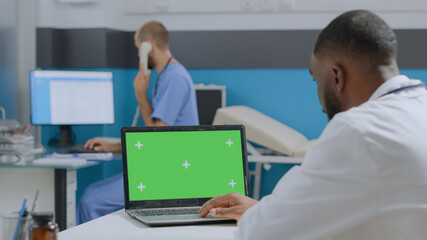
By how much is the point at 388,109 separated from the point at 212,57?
3.16 m

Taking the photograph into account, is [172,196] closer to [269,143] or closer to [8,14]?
[269,143]

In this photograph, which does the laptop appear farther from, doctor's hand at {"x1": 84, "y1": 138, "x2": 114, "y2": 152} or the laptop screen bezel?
doctor's hand at {"x1": 84, "y1": 138, "x2": 114, "y2": 152}

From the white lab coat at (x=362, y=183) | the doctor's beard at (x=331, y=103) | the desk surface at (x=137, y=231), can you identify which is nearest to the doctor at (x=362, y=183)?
the white lab coat at (x=362, y=183)

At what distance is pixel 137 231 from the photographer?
1556mm

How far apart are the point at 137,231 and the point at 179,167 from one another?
0.88 feet

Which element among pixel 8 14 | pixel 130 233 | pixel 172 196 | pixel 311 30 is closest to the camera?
pixel 130 233

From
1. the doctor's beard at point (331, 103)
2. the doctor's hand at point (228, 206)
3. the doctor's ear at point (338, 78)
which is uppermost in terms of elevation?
the doctor's ear at point (338, 78)

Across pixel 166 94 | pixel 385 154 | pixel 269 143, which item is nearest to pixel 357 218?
pixel 385 154

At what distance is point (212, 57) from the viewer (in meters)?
4.30

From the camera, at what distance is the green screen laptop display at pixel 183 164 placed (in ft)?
5.68

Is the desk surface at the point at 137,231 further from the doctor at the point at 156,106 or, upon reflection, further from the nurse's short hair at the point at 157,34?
the nurse's short hair at the point at 157,34

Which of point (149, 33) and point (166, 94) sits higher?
point (149, 33)

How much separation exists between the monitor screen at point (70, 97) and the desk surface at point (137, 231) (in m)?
2.03

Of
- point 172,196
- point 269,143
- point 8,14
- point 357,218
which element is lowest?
point 269,143
